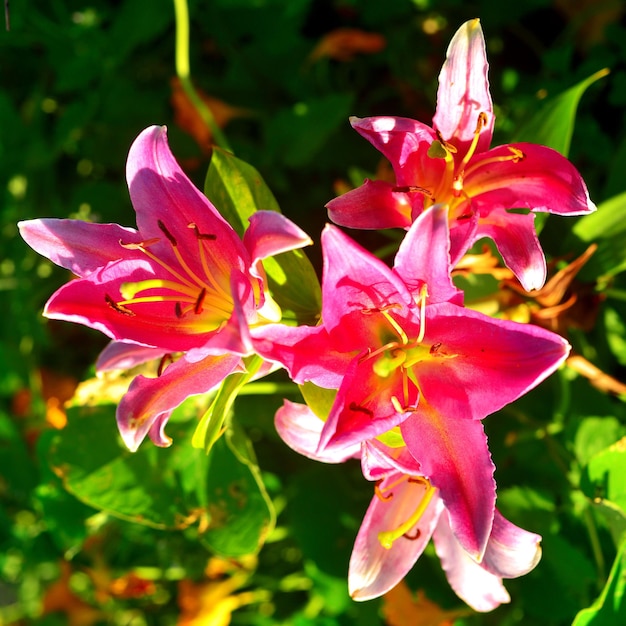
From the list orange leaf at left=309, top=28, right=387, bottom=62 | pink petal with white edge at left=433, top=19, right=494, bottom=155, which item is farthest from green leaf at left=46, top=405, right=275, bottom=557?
orange leaf at left=309, top=28, right=387, bottom=62

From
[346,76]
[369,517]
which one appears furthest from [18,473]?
[346,76]

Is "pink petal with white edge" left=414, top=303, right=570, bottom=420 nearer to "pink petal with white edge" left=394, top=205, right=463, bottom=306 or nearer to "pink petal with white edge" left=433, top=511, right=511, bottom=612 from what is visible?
"pink petal with white edge" left=394, top=205, right=463, bottom=306

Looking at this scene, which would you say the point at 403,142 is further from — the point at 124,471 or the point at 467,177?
the point at 124,471

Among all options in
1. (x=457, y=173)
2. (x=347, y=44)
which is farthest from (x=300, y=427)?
(x=347, y=44)

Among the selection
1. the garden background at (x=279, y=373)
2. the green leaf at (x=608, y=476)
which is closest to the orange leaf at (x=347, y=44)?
the garden background at (x=279, y=373)

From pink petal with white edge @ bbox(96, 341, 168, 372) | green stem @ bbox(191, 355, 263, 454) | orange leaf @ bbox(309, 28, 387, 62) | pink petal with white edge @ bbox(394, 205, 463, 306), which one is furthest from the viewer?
orange leaf @ bbox(309, 28, 387, 62)

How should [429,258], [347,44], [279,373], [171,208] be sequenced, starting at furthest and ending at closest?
[347,44], [279,373], [171,208], [429,258]

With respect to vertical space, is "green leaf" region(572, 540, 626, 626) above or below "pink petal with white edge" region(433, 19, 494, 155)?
below

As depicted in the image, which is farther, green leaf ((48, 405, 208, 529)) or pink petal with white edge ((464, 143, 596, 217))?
green leaf ((48, 405, 208, 529))
